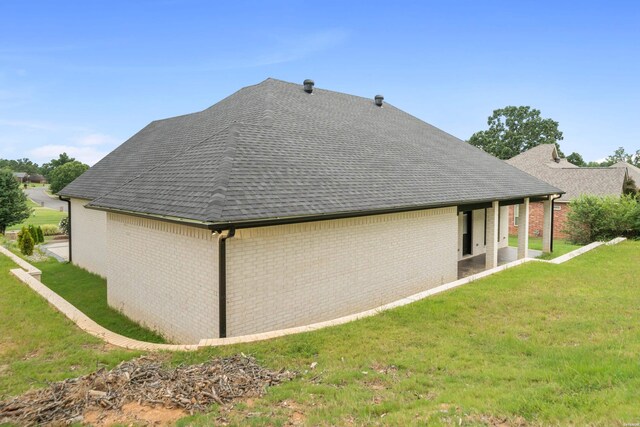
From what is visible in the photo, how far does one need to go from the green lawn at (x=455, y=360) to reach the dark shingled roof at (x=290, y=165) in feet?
8.25

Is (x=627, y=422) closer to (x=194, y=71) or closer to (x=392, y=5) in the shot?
(x=392, y=5)

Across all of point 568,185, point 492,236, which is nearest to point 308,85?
point 492,236

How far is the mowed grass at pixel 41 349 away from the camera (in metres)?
5.48

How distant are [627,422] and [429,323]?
12.0 feet

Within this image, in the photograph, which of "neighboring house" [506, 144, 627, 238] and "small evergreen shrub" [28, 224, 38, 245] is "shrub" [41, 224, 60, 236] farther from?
"neighboring house" [506, 144, 627, 238]

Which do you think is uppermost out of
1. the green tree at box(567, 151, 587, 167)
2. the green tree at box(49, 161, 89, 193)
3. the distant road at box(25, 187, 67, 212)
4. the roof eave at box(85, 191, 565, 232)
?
the green tree at box(567, 151, 587, 167)

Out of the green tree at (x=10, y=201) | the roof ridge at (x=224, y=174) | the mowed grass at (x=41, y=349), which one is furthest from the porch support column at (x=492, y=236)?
the green tree at (x=10, y=201)

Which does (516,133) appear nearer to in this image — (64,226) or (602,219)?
(602,219)

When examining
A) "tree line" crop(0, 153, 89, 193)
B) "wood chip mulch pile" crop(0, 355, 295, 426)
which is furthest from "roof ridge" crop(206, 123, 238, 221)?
"tree line" crop(0, 153, 89, 193)

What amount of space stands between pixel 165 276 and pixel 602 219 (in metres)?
21.2

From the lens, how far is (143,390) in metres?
4.49

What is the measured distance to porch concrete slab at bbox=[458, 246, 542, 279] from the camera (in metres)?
14.7

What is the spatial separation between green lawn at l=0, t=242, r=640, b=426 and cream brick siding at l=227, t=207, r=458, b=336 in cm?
145

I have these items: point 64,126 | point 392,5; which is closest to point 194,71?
point 392,5
